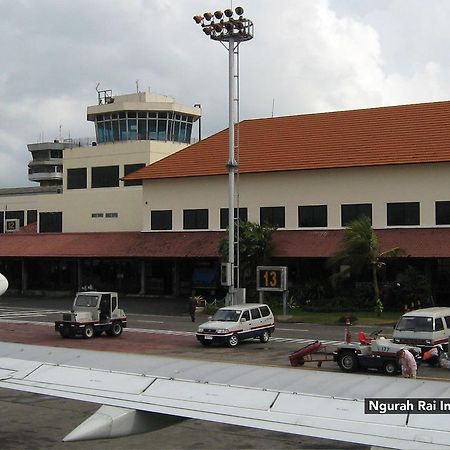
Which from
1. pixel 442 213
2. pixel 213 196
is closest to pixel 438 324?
pixel 442 213

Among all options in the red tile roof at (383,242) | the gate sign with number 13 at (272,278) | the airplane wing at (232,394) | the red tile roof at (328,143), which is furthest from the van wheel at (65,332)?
the airplane wing at (232,394)

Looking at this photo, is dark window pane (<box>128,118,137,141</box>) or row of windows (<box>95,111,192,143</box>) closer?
row of windows (<box>95,111,192,143</box>)

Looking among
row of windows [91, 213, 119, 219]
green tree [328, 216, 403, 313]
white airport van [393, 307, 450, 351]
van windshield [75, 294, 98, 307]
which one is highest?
row of windows [91, 213, 119, 219]

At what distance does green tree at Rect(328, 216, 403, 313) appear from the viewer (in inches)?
1811

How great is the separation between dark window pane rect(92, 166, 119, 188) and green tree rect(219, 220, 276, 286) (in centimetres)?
2015

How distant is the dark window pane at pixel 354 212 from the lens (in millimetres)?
53094

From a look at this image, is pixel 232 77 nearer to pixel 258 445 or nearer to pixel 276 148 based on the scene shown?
pixel 276 148

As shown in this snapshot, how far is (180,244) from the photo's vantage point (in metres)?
58.2

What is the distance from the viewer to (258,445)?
1596 centimetres

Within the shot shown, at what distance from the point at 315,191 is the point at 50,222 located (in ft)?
96.8

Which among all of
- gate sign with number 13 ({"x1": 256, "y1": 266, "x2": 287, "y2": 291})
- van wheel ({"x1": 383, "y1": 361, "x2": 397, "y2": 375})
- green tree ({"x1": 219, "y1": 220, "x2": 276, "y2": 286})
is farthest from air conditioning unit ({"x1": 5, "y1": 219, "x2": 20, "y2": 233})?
van wheel ({"x1": 383, "y1": 361, "x2": 397, "y2": 375})

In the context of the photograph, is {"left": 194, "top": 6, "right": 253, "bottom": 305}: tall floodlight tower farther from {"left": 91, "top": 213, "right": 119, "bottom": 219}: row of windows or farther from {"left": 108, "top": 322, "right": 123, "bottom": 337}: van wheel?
{"left": 91, "top": 213, "right": 119, "bottom": 219}: row of windows

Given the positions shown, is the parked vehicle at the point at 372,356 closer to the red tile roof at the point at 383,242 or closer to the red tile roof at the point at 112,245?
the red tile roof at the point at 383,242

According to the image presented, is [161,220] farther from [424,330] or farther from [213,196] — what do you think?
[424,330]
